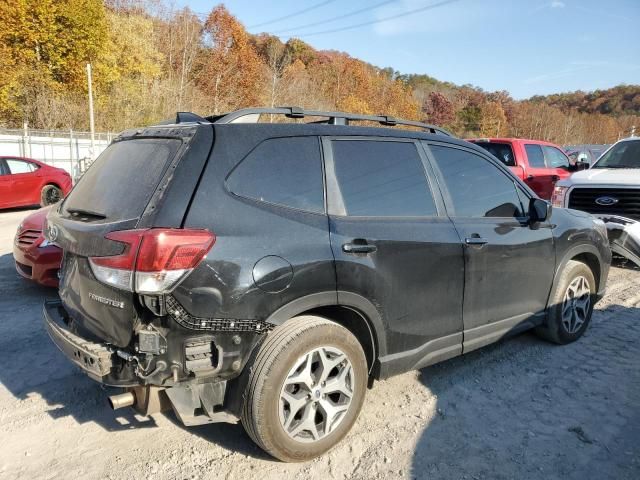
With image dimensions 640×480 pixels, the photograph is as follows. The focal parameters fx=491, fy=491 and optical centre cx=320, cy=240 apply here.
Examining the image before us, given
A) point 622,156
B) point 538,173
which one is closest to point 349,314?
point 622,156

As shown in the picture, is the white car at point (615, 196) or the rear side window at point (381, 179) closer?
the rear side window at point (381, 179)

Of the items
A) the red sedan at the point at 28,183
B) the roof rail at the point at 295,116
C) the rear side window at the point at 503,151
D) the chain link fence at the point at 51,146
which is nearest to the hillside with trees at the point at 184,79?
the chain link fence at the point at 51,146

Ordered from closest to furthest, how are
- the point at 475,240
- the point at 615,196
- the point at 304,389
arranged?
the point at 304,389 → the point at 475,240 → the point at 615,196

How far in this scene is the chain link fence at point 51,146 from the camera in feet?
70.5

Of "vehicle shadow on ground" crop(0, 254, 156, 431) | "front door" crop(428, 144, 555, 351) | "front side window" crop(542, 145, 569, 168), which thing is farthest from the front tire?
"front side window" crop(542, 145, 569, 168)

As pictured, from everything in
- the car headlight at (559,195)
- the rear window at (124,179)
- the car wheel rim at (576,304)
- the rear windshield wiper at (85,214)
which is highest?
the rear window at (124,179)

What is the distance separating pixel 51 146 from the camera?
23.4 metres

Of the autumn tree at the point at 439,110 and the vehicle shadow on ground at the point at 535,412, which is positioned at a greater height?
the autumn tree at the point at 439,110

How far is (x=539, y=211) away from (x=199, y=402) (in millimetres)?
2869

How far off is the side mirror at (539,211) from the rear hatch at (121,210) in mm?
2590

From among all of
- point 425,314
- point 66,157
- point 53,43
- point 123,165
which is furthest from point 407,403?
point 53,43

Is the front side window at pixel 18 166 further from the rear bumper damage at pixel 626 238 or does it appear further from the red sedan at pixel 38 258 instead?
the rear bumper damage at pixel 626 238

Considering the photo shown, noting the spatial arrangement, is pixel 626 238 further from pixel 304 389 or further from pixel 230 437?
pixel 230 437

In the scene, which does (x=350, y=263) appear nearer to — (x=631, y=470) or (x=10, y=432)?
(x=631, y=470)
